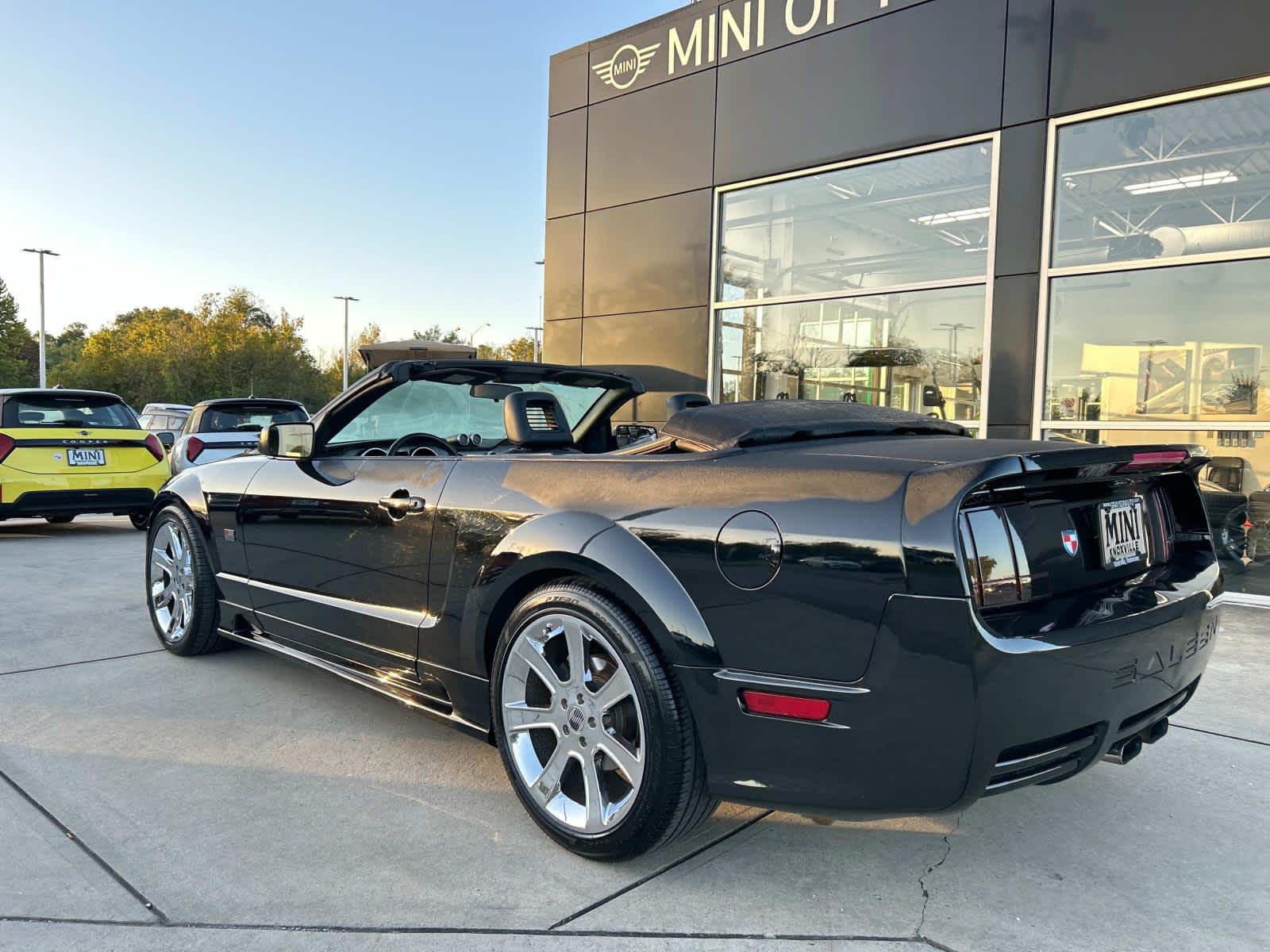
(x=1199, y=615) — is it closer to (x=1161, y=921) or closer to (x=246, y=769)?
(x=1161, y=921)

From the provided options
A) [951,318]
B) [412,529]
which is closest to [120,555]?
[412,529]

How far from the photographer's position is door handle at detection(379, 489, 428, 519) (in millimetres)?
2898

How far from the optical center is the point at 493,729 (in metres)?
2.63

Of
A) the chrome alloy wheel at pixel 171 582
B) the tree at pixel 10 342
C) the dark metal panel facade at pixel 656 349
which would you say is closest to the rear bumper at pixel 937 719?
the chrome alloy wheel at pixel 171 582

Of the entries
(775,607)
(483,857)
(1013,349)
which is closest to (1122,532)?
(775,607)

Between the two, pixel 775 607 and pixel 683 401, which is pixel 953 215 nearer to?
pixel 683 401

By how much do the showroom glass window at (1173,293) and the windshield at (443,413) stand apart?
4573mm

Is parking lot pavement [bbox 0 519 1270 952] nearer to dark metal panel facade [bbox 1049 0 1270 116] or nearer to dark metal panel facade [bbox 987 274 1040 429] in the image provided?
dark metal panel facade [bbox 987 274 1040 429]

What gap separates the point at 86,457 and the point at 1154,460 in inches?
354

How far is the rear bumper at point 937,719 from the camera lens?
1812mm

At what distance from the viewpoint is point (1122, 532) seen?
2.32 meters

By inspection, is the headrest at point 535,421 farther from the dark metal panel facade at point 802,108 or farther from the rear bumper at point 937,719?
the dark metal panel facade at point 802,108

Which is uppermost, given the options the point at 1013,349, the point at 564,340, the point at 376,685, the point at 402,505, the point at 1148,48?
the point at 1148,48

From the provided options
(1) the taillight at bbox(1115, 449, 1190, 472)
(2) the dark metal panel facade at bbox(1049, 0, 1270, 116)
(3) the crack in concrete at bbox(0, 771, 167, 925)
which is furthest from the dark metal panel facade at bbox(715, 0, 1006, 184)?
(3) the crack in concrete at bbox(0, 771, 167, 925)
